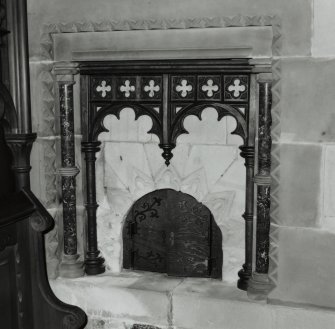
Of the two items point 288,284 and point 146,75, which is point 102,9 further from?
point 288,284

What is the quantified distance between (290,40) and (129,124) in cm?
99

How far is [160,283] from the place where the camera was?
293cm

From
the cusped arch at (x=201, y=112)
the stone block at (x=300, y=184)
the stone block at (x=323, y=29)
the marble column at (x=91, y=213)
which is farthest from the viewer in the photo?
the marble column at (x=91, y=213)

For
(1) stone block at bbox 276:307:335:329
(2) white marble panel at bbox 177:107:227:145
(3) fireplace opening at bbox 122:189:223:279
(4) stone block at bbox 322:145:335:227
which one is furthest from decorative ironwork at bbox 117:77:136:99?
(1) stone block at bbox 276:307:335:329

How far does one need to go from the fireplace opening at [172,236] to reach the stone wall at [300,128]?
1.53ft

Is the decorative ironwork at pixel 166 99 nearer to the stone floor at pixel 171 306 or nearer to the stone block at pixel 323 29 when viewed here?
the stone block at pixel 323 29

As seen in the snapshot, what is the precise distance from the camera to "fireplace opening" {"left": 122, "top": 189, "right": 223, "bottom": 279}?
2973mm

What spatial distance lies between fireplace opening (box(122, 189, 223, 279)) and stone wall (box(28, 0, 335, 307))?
0.47m

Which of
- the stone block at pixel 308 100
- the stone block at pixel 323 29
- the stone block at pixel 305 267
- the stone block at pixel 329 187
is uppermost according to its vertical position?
the stone block at pixel 323 29

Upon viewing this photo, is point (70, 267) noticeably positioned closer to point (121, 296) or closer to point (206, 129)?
point (121, 296)

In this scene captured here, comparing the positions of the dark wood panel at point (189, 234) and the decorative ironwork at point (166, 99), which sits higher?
the decorative ironwork at point (166, 99)

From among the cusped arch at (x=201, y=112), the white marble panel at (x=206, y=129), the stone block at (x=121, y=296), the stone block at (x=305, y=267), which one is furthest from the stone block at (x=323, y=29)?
the stone block at (x=121, y=296)

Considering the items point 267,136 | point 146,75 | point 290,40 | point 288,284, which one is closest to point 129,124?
point 146,75

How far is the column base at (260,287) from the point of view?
265 cm
